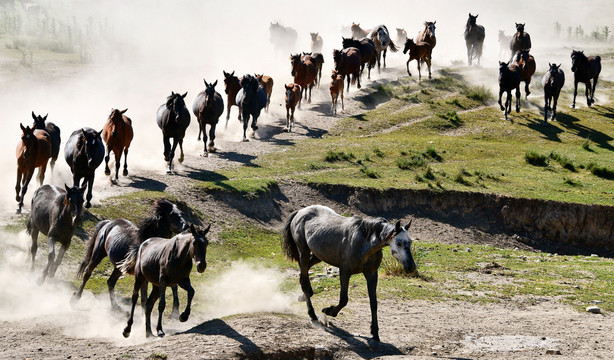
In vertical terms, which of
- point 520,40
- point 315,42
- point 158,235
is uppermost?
point 520,40

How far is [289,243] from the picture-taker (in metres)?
15.2

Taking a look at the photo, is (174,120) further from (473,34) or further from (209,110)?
(473,34)

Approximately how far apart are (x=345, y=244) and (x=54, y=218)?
6.86 meters

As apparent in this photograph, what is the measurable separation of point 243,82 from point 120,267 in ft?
70.6

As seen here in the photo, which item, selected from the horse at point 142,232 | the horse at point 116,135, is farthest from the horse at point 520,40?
the horse at point 142,232

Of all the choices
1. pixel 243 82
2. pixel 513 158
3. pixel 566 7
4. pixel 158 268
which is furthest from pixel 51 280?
pixel 566 7

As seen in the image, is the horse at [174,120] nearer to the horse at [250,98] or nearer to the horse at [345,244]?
the horse at [250,98]

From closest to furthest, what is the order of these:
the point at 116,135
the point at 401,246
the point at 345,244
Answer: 1. the point at 401,246
2. the point at 345,244
3. the point at 116,135

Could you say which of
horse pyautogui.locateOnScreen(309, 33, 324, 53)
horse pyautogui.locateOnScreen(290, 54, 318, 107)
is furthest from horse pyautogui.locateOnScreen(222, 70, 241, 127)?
horse pyautogui.locateOnScreen(309, 33, 324, 53)

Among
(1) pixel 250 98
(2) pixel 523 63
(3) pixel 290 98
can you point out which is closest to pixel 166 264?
(1) pixel 250 98

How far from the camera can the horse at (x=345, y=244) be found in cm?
1259

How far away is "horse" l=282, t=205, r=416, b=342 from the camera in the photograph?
1259cm

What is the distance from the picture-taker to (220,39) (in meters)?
87.6

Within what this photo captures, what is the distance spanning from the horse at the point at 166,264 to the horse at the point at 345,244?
248cm
